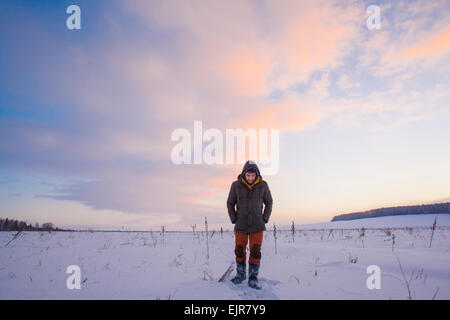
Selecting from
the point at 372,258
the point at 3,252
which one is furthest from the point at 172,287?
the point at 3,252

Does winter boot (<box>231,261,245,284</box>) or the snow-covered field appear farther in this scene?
winter boot (<box>231,261,245,284</box>)

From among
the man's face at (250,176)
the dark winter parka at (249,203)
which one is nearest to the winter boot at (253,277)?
the dark winter parka at (249,203)

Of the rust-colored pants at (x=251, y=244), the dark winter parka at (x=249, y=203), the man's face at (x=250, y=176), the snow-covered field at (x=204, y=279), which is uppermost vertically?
the man's face at (x=250, y=176)

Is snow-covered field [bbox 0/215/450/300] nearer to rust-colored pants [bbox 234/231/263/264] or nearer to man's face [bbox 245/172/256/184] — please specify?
rust-colored pants [bbox 234/231/263/264]


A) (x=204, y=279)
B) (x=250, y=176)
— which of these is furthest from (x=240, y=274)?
(x=250, y=176)

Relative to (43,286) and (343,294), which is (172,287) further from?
(343,294)

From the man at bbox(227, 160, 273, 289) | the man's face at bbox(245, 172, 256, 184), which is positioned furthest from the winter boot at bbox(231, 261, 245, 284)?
the man's face at bbox(245, 172, 256, 184)

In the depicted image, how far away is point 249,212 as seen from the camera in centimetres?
439

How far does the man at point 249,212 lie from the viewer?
14.0 feet

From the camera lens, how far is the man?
428 cm

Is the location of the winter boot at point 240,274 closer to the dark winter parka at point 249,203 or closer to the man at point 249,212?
the man at point 249,212
